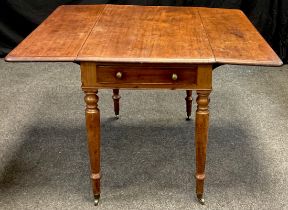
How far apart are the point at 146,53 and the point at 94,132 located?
1.21 ft

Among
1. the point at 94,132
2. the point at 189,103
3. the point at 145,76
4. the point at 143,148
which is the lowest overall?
the point at 143,148

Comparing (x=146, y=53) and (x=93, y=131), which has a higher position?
(x=146, y=53)

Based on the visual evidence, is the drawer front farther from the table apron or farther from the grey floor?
the grey floor

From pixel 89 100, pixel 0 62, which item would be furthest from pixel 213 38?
pixel 0 62

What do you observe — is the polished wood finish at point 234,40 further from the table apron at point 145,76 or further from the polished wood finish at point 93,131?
the polished wood finish at point 93,131

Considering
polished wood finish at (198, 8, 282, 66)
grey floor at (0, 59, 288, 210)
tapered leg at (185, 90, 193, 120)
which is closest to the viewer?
polished wood finish at (198, 8, 282, 66)

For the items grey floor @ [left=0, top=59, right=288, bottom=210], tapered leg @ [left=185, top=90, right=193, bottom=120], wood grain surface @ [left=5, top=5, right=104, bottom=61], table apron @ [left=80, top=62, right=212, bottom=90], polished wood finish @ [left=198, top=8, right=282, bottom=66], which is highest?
wood grain surface @ [left=5, top=5, right=104, bottom=61]

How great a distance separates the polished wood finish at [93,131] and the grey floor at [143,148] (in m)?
0.13

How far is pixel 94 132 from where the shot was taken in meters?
1.59

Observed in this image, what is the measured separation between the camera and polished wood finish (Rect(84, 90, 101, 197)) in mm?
1522

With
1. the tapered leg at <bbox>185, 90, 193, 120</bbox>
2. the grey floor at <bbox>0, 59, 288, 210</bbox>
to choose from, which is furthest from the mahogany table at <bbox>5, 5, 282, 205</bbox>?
the tapered leg at <bbox>185, 90, 193, 120</bbox>

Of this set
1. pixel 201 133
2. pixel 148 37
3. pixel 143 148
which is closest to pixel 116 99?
pixel 143 148

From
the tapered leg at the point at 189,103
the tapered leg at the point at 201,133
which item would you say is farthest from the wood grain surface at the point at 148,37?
the tapered leg at the point at 189,103

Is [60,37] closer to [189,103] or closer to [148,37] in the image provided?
[148,37]
